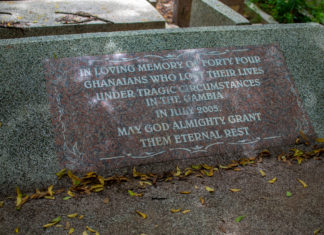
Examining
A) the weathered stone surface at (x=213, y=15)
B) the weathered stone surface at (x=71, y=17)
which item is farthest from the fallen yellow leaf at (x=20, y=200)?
the weathered stone surface at (x=213, y=15)

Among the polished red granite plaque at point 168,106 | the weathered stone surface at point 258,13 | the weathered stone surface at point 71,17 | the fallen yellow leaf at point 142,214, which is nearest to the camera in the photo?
the fallen yellow leaf at point 142,214

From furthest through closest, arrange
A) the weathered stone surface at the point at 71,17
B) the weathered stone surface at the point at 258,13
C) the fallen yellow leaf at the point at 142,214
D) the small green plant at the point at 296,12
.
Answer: the weathered stone surface at the point at 258,13 < the small green plant at the point at 296,12 < the weathered stone surface at the point at 71,17 < the fallen yellow leaf at the point at 142,214

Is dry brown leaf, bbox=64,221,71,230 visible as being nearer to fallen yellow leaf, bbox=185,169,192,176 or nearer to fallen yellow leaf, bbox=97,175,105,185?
fallen yellow leaf, bbox=97,175,105,185

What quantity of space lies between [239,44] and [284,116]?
0.89 metres

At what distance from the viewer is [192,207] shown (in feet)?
8.34

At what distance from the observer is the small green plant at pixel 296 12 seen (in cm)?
592

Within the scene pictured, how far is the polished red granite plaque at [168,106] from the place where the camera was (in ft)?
9.20

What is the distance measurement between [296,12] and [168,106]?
4378mm

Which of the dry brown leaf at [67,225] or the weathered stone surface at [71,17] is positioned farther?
the weathered stone surface at [71,17]

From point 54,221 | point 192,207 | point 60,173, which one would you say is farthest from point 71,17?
point 192,207

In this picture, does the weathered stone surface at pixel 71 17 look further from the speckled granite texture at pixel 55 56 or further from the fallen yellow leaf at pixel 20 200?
the fallen yellow leaf at pixel 20 200

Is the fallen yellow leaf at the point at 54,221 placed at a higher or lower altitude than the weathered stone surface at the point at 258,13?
lower

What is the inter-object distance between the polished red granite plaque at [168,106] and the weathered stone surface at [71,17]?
1.16 m

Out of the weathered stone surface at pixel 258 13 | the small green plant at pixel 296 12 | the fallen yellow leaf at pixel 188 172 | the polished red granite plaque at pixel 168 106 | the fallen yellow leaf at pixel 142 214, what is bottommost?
the fallen yellow leaf at pixel 142 214
